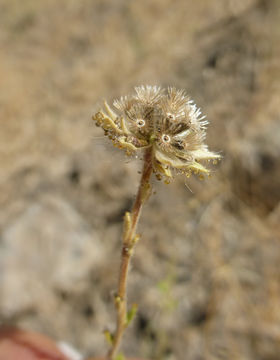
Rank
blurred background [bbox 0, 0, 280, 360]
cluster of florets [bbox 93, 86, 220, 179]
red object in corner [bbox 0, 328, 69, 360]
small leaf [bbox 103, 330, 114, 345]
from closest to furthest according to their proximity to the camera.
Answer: cluster of florets [bbox 93, 86, 220, 179] < small leaf [bbox 103, 330, 114, 345] < red object in corner [bbox 0, 328, 69, 360] < blurred background [bbox 0, 0, 280, 360]

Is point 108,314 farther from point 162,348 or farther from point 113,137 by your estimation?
point 113,137

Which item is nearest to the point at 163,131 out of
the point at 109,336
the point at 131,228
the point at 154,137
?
the point at 154,137

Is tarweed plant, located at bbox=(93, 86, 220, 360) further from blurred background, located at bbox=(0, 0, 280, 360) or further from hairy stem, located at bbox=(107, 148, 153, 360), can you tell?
blurred background, located at bbox=(0, 0, 280, 360)

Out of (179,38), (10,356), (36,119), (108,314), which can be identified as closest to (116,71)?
(179,38)

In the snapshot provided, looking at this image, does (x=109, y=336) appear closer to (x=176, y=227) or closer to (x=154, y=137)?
(x=154, y=137)

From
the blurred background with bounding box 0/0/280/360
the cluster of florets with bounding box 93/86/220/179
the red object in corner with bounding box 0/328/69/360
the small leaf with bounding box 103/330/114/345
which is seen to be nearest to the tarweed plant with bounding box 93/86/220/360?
the cluster of florets with bounding box 93/86/220/179

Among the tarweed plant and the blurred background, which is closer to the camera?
the tarweed plant

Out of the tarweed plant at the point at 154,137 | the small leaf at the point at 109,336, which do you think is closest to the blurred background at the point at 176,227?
the tarweed plant at the point at 154,137
